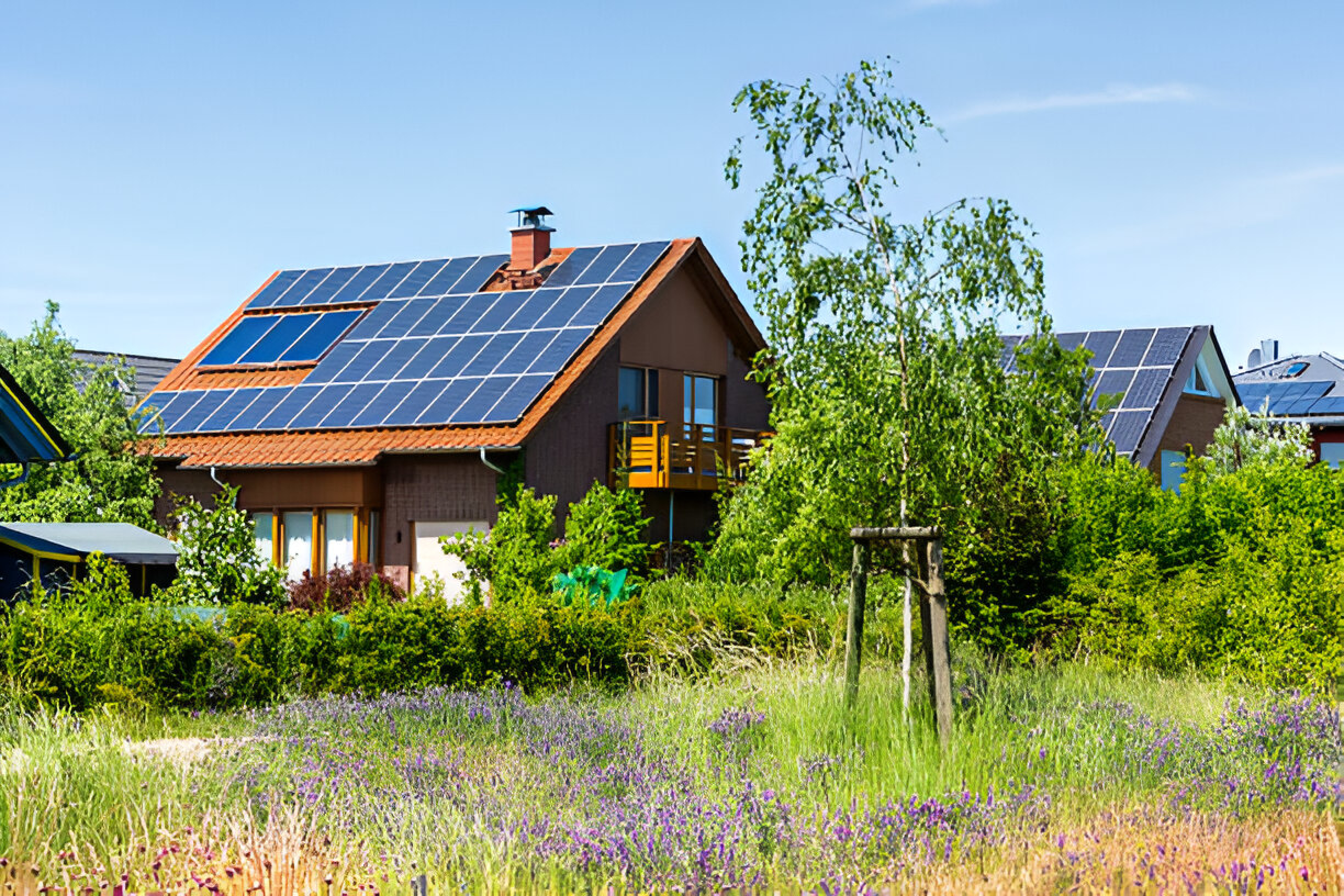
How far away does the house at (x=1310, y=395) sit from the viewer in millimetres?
45125

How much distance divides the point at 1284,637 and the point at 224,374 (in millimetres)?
21591

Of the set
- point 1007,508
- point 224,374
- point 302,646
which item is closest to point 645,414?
point 224,374

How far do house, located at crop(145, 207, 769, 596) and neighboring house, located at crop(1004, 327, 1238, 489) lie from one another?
759 centimetres

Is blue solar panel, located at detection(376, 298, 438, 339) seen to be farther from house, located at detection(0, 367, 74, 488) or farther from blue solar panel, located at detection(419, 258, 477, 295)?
house, located at detection(0, 367, 74, 488)

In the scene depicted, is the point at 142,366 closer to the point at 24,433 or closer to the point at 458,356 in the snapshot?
the point at 458,356

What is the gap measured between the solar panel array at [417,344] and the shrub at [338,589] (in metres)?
2.73

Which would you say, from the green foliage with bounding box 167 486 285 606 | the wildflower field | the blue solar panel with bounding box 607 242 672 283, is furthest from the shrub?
the wildflower field

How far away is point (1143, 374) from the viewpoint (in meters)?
32.3

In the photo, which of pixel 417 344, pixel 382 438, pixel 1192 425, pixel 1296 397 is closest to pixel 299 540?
pixel 382 438

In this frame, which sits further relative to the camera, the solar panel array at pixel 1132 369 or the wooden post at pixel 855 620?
the solar panel array at pixel 1132 369

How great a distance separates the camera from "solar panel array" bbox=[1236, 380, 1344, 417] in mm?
45469

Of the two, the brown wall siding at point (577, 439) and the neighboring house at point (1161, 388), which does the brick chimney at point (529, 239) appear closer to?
the brown wall siding at point (577, 439)

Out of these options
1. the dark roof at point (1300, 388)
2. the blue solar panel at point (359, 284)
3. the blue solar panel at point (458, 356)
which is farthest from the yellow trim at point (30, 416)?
the dark roof at point (1300, 388)

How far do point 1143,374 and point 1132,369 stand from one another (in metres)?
0.34
